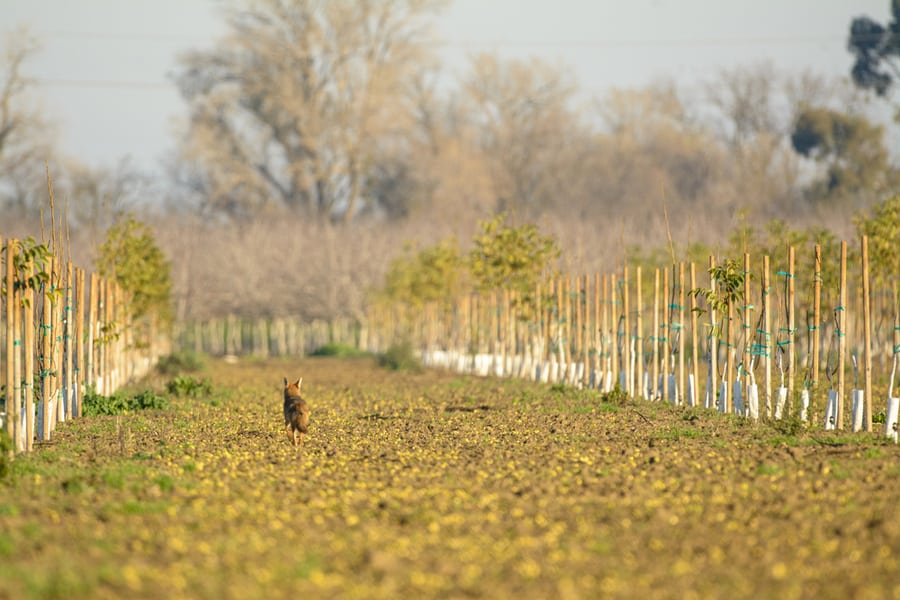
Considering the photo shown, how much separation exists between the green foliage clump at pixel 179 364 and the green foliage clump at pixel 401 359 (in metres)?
5.34

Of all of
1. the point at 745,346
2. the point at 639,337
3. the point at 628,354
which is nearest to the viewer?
the point at 745,346

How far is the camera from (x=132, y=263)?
2862 centimetres

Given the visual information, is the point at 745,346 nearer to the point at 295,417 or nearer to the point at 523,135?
the point at 295,417

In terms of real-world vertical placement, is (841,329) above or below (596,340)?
above

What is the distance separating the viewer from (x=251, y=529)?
28.8 ft

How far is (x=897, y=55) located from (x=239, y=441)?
56.4m

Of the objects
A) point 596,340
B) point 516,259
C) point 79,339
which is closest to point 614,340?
point 596,340

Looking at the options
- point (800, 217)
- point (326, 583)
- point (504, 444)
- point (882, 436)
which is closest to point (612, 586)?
point (326, 583)

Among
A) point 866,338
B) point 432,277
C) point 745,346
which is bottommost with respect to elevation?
point 745,346

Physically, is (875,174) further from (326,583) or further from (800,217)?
(326,583)

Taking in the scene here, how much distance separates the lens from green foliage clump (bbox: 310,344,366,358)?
48125 mm

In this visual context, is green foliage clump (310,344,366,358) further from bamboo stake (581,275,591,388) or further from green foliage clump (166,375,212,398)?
green foliage clump (166,375,212,398)

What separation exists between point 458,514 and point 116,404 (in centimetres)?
1109

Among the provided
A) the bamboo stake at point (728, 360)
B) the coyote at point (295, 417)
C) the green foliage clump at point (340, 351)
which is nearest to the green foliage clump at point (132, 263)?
the coyote at point (295, 417)
